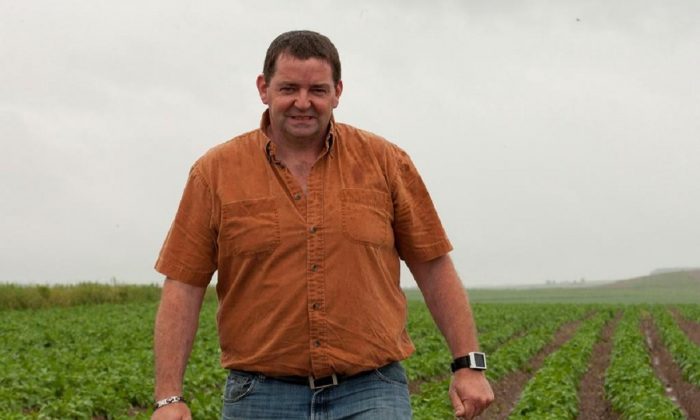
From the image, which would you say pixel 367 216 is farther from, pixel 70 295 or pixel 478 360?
pixel 70 295

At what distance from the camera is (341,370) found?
323 cm

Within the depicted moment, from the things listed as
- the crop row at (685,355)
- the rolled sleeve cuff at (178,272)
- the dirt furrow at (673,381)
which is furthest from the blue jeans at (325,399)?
the crop row at (685,355)

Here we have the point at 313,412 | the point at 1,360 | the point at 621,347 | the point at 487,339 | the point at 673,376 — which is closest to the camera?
the point at 313,412

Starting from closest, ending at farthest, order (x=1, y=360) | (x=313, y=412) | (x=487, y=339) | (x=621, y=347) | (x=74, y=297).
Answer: (x=313, y=412), (x=1, y=360), (x=621, y=347), (x=487, y=339), (x=74, y=297)

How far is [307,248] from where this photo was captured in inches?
128

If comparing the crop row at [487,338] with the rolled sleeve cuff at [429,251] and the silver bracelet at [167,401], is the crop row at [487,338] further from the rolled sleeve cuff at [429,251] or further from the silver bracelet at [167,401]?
the silver bracelet at [167,401]

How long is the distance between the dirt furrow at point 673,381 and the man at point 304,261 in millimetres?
11221

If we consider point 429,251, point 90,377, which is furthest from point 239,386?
point 90,377

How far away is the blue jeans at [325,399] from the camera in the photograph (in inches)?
127

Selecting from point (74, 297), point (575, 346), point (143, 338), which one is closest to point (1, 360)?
point (143, 338)

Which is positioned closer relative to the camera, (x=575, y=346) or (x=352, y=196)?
(x=352, y=196)

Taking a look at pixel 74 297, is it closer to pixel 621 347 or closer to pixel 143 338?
pixel 143 338

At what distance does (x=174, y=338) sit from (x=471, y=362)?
1.13 meters

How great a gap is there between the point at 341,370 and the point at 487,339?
21976 millimetres
